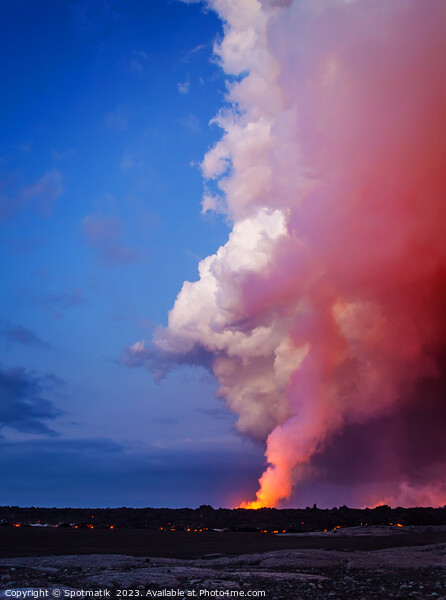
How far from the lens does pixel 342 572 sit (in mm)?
22625

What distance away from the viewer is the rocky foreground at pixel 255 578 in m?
16.0

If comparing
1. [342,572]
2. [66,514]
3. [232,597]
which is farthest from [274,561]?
[66,514]

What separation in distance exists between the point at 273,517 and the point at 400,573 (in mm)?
99315

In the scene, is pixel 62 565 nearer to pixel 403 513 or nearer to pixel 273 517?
pixel 273 517

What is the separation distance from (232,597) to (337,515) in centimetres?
11042

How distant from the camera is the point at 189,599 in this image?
14758mm

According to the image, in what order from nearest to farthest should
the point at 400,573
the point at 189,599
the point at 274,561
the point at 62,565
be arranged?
the point at 189,599, the point at 400,573, the point at 62,565, the point at 274,561

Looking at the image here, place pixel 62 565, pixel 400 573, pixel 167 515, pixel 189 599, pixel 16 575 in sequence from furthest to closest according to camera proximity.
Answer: pixel 167 515 < pixel 62 565 < pixel 400 573 < pixel 16 575 < pixel 189 599

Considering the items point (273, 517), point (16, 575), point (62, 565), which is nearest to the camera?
point (16, 575)

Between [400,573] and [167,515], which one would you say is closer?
[400,573]

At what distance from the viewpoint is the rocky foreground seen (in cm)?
1603

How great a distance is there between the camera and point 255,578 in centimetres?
1964

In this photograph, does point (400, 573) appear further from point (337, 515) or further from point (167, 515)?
point (167, 515)

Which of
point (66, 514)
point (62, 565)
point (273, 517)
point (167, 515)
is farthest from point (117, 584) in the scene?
point (66, 514)
